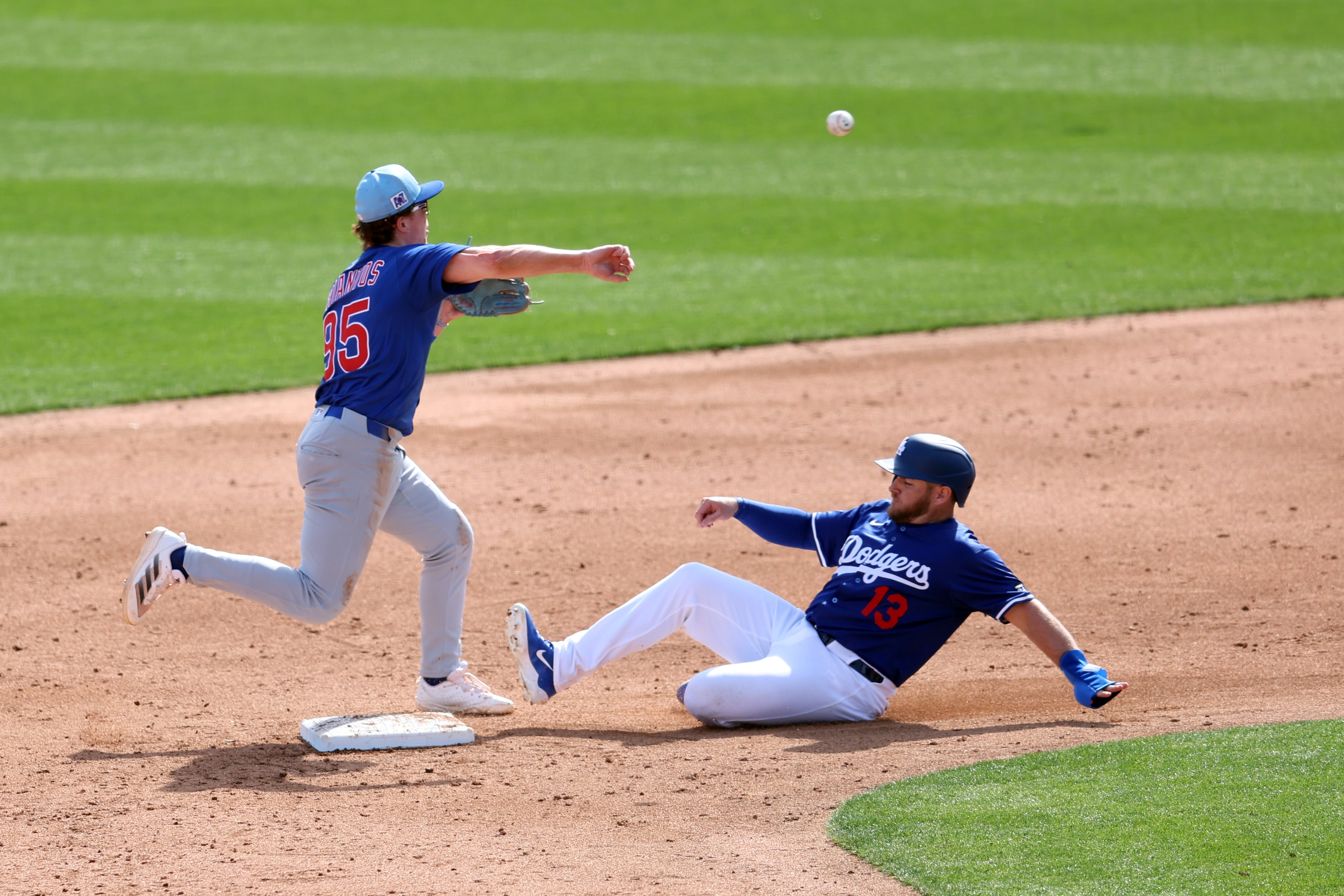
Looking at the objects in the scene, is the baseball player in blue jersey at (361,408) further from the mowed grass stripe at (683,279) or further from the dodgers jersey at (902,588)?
the mowed grass stripe at (683,279)

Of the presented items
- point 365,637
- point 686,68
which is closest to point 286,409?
point 365,637

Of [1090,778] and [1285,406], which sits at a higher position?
[1285,406]

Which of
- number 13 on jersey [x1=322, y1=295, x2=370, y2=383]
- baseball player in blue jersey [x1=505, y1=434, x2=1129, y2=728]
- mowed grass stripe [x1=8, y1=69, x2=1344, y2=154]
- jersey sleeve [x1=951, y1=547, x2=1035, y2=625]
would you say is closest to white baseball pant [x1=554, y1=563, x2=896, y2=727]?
baseball player in blue jersey [x1=505, y1=434, x2=1129, y2=728]

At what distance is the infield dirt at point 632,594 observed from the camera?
413 cm

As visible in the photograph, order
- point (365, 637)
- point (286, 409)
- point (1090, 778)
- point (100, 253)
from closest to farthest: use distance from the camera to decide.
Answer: point (1090, 778) → point (365, 637) → point (286, 409) → point (100, 253)

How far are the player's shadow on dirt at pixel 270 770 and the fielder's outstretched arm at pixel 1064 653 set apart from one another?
192 centimetres

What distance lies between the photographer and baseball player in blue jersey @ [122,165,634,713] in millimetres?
4863

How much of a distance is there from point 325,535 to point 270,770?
80cm

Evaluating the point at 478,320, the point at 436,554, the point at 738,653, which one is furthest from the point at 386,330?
the point at 478,320

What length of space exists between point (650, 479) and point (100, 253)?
717 cm

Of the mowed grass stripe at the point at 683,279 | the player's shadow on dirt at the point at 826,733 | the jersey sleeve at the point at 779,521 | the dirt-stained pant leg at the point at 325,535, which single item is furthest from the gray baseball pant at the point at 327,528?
the mowed grass stripe at the point at 683,279

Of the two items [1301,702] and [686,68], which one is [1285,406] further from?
[686,68]

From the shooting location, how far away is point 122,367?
10.5 m

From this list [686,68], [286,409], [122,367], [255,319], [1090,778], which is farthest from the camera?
[686,68]
